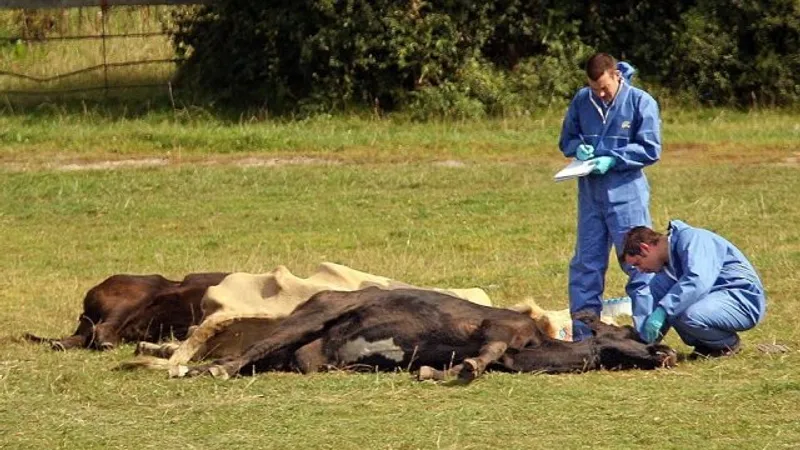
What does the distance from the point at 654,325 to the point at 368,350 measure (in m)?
1.49

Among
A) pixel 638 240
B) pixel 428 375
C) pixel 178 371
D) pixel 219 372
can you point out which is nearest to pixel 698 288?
pixel 638 240

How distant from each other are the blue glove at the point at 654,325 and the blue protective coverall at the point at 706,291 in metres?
0.03

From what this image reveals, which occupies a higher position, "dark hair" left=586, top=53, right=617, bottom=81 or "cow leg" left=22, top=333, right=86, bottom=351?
"dark hair" left=586, top=53, right=617, bottom=81

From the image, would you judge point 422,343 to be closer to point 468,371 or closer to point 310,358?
point 468,371

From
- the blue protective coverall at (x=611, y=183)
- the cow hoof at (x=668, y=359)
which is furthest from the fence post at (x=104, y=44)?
the cow hoof at (x=668, y=359)

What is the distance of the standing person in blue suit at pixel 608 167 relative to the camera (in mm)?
9430

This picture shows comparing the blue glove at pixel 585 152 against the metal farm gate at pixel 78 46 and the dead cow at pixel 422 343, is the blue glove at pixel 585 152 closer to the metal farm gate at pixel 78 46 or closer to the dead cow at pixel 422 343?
the dead cow at pixel 422 343

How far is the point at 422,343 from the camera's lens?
8.30m

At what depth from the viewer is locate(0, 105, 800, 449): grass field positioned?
284 inches

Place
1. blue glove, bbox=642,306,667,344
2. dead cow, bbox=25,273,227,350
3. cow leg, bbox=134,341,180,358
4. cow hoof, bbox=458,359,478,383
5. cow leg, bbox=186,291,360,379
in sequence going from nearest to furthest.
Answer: cow hoof, bbox=458,359,478,383 < cow leg, bbox=186,291,360,379 < blue glove, bbox=642,306,667,344 < cow leg, bbox=134,341,180,358 < dead cow, bbox=25,273,227,350

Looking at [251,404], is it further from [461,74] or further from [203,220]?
[461,74]

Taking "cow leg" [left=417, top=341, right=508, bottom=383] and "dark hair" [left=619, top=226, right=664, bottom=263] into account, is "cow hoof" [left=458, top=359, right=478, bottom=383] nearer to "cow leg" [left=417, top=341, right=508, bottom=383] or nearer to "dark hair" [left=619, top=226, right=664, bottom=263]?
"cow leg" [left=417, top=341, right=508, bottom=383]

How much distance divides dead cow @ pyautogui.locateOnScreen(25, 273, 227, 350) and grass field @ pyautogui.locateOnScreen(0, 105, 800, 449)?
0.34m

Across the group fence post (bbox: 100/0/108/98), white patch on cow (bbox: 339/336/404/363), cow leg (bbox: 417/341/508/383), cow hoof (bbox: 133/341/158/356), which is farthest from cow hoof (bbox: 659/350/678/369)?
fence post (bbox: 100/0/108/98)
